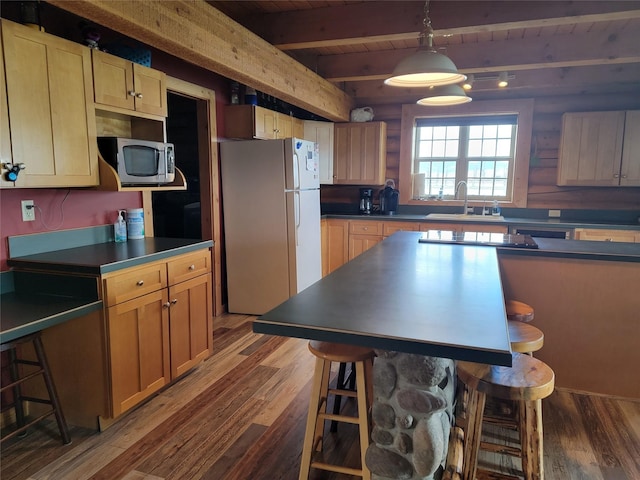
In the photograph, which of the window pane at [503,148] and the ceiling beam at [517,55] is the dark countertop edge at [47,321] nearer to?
the ceiling beam at [517,55]

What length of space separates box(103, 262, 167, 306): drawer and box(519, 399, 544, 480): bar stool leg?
6.45ft

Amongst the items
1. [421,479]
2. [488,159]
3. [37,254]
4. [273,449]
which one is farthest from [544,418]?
[488,159]

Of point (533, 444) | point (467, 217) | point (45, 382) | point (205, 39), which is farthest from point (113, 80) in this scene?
point (467, 217)

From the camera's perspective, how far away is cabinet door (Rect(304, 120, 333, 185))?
5.00 m

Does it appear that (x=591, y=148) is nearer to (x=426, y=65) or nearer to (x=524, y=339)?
(x=426, y=65)

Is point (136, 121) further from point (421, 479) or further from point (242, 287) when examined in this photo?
point (421, 479)

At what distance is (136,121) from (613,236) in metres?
4.30

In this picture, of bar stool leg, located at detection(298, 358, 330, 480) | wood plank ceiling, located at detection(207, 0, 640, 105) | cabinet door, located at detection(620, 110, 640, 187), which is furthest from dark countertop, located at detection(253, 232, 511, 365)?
cabinet door, located at detection(620, 110, 640, 187)

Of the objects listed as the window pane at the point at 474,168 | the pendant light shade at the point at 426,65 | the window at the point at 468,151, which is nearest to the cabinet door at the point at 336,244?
the window at the point at 468,151

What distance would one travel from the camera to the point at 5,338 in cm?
169

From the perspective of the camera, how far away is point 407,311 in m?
1.39

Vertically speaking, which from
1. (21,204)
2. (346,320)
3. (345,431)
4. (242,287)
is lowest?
(345,431)

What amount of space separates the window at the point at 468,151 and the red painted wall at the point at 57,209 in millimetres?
3450

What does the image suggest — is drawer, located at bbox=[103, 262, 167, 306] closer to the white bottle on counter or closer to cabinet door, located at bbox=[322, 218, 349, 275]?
the white bottle on counter
